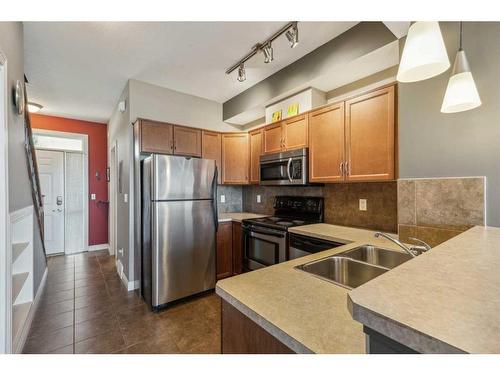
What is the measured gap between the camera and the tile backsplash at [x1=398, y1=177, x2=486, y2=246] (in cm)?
147

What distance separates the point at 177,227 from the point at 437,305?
2.47 m

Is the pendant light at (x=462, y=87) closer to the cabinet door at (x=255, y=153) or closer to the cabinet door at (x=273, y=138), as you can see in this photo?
the cabinet door at (x=273, y=138)

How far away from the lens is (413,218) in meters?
1.75

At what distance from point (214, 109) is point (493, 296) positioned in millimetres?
3867

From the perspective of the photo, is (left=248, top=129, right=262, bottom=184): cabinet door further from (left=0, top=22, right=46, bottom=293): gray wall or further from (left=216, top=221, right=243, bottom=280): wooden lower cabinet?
(left=0, top=22, right=46, bottom=293): gray wall

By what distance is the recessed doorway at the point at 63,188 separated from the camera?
4.48m

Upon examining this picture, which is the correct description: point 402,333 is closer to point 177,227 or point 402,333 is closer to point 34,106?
point 177,227

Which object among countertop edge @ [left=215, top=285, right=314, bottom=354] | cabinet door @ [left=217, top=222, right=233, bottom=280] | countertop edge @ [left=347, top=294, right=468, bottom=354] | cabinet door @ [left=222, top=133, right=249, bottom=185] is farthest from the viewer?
cabinet door @ [left=222, top=133, right=249, bottom=185]

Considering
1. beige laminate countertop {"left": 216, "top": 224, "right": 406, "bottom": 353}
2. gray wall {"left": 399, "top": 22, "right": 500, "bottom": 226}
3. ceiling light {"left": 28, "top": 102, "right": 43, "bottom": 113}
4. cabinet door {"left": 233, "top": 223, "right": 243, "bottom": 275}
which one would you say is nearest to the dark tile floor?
cabinet door {"left": 233, "top": 223, "right": 243, "bottom": 275}

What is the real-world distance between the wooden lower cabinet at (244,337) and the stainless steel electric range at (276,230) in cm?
156

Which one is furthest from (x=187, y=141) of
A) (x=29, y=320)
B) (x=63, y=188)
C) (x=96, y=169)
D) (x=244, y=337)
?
(x=63, y=188)

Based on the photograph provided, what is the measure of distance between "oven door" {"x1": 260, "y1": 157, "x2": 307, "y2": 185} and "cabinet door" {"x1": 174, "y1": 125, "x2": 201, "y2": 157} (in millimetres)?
943

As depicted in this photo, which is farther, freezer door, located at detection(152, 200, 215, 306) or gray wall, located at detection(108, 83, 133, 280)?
gray wall, located at detection(108, 83, 133, 280)
